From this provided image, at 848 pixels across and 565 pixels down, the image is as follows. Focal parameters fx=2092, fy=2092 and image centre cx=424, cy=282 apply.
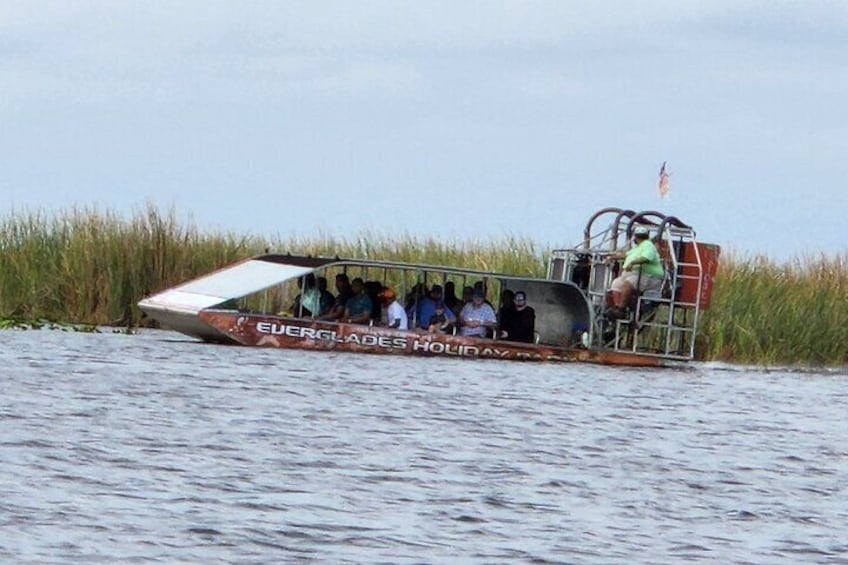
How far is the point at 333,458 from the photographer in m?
16.5

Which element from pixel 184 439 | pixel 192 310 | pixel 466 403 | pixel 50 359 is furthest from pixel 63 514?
pixel 192 310

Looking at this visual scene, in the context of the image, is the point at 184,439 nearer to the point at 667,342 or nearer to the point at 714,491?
the point at 714,491

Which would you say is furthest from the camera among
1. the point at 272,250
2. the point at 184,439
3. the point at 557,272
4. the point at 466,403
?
the point at 272,250

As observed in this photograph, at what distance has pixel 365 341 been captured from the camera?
27750 millimetres

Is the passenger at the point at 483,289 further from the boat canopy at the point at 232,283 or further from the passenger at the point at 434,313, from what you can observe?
the boat canopy at the point at 232,283

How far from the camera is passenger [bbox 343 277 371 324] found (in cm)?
2875

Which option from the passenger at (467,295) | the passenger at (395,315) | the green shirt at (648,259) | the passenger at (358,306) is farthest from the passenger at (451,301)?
the green shirt at (648,259)

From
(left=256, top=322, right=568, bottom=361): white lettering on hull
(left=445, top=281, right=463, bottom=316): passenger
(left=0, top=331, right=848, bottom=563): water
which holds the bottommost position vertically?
(left=0, top=331, right=848, bottom=563): water

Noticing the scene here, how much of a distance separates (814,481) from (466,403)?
6257 mm

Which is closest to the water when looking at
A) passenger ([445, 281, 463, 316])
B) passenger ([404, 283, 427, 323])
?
passenger ([404, 283, 427, 323])

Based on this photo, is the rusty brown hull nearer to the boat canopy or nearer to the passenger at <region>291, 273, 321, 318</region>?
the boat canopy

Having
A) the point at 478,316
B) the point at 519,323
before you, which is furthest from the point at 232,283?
the point at 519,323

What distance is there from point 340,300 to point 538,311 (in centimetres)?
376

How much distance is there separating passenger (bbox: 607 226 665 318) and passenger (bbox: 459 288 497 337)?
1727 mm
